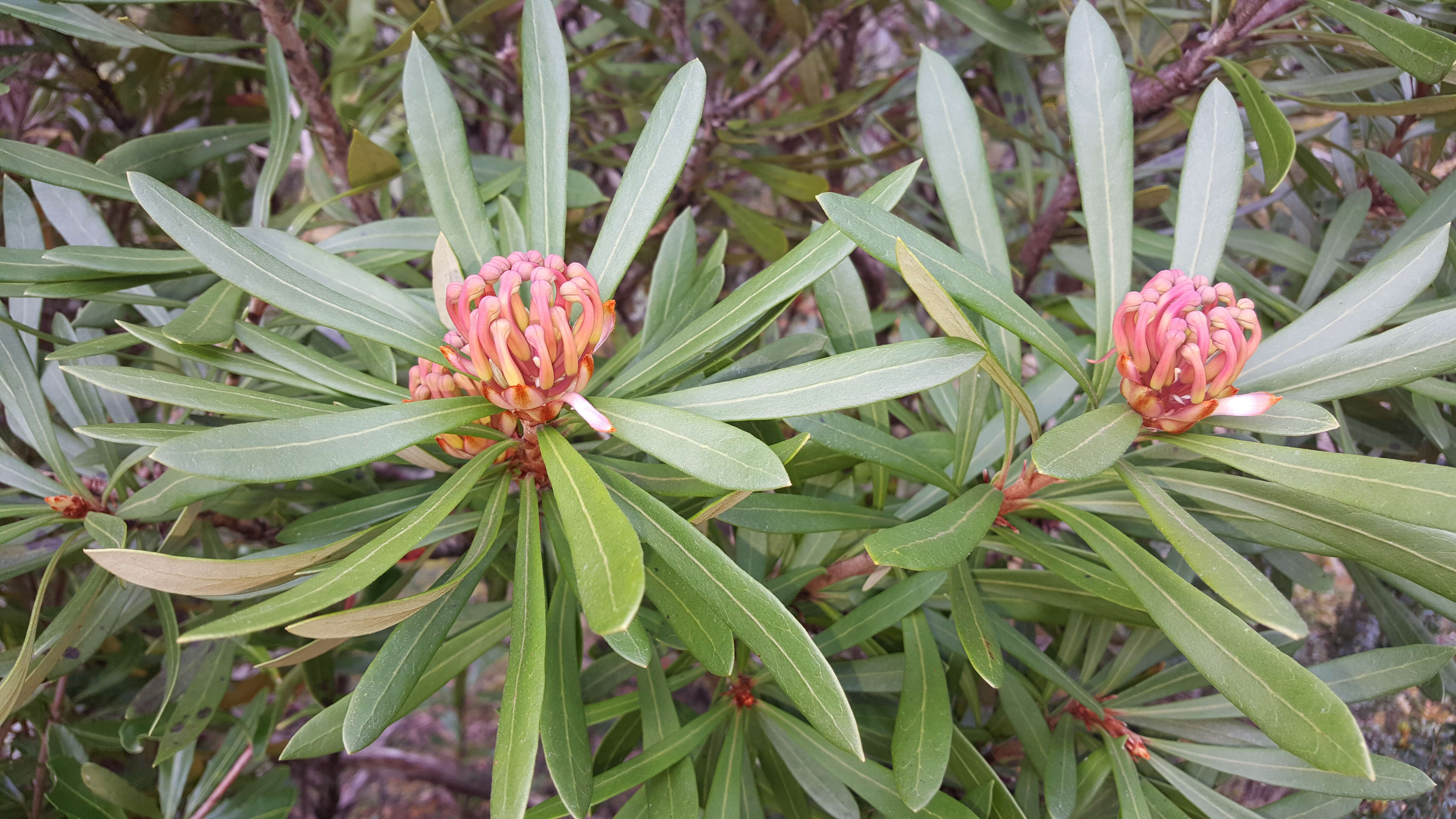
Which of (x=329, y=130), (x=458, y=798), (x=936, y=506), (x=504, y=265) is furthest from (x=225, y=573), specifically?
(x=458, y=798)

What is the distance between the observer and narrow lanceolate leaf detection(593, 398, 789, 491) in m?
0.49

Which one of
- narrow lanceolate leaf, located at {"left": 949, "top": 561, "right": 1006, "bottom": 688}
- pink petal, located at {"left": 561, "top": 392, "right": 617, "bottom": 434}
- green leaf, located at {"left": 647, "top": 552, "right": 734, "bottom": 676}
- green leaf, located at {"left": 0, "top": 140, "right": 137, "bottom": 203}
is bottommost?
narrow lanceolate leaf, located at {"left": 949, "top": 561, "right": 1006, "bottom": 688}

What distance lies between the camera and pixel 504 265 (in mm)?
635

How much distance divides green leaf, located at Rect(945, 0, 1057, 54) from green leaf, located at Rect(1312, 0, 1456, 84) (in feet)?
1.32

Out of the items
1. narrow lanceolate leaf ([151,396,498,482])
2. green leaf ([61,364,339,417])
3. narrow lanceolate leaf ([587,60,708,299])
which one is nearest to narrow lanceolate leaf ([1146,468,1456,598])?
narrow lanceolate leaf ([587,60,708,299])

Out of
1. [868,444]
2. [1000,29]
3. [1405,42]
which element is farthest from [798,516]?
[1000,29]

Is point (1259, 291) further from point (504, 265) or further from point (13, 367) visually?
point (13, 367)

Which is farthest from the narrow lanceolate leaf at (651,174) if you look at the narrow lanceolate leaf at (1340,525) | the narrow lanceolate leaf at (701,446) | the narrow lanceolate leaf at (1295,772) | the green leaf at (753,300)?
the narrow lanceolate leaf at (1295,772)

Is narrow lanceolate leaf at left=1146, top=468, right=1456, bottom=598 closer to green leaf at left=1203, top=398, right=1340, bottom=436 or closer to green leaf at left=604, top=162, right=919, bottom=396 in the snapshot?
green leaf at left=1203, top=398, right=1340, bottom=436

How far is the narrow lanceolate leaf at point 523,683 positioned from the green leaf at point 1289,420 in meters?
0.54

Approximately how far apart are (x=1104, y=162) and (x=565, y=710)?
2.18 ft

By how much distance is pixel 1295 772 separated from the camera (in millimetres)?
804

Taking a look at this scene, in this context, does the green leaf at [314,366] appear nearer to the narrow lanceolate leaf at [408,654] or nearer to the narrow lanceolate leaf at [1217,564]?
the narrow lanceolate leaf at [408,654]

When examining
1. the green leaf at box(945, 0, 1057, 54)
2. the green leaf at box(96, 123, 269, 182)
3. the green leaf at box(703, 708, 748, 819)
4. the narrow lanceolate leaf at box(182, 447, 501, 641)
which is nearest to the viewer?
the narrow lanceolate leaf at box(182, 447, 501, 641)
